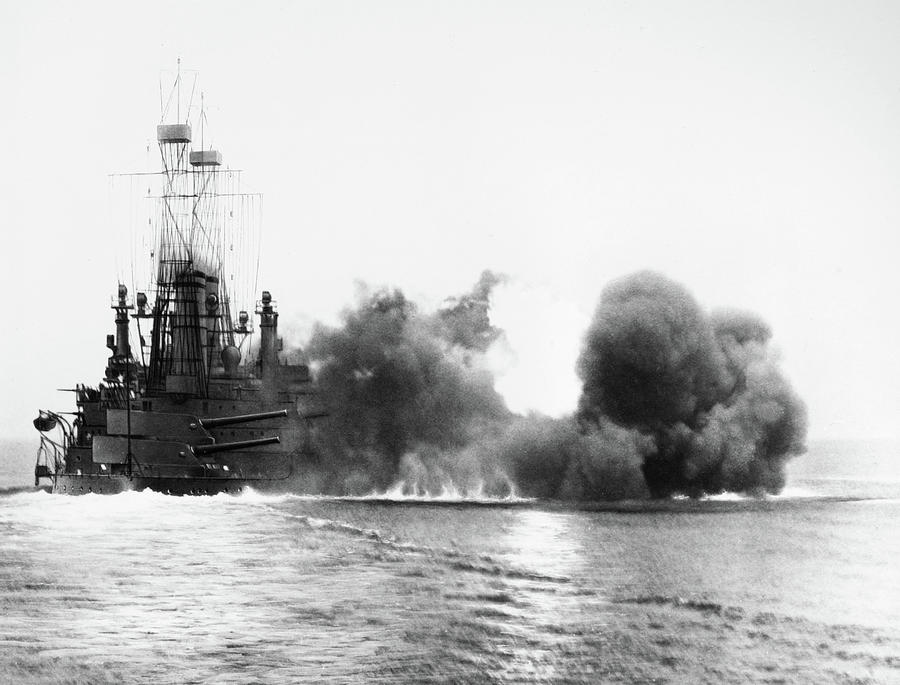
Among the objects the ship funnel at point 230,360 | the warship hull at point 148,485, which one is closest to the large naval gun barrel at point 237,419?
the warship hull at point 148,485

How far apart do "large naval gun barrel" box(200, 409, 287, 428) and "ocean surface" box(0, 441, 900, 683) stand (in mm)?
17946

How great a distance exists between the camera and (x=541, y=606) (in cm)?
4250

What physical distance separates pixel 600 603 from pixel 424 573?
987 cm

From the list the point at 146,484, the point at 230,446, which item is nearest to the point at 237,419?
the point at 230,446

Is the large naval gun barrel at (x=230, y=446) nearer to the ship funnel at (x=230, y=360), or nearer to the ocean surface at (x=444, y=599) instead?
the ship funnel at (x=230, y=360)

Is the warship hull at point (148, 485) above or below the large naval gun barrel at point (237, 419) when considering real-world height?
below

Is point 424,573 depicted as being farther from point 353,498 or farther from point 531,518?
point 353,498

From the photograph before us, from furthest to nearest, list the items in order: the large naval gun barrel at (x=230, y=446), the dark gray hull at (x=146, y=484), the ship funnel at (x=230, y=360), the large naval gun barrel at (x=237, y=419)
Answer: the ship funnel at (x=230, y=360), the large naval gun barrel at (x=237, y=419), the large naval gun barrel at (x=230, y=446), the dark gray hull at (x=146, y=484)

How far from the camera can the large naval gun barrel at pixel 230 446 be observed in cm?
9556

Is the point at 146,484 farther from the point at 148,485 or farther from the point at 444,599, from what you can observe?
the point at 444,599

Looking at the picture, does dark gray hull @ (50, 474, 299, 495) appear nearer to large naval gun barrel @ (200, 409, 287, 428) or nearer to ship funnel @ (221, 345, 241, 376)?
large naval gun barrel @ (200, 409, 287, 428)

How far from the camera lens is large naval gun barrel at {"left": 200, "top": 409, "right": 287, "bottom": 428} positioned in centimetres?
9721

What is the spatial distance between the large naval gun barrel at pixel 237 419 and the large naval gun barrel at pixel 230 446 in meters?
1.51

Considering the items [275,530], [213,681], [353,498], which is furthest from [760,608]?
[353,498]
